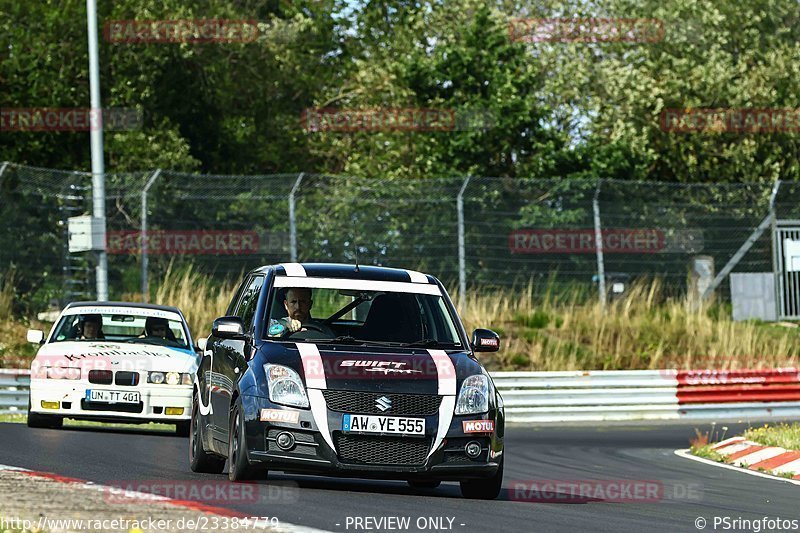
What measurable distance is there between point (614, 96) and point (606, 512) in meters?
29.3

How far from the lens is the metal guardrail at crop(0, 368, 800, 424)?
2414cm

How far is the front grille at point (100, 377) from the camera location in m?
16.5

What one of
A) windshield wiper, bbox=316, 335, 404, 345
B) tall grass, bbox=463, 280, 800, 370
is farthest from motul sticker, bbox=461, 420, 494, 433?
tall grass, bbox=463, 280, 800, 370

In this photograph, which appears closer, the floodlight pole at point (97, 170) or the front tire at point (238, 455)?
the front tire at point (238, 455)

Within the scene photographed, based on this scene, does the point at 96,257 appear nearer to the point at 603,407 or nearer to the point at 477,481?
the point at 603,407

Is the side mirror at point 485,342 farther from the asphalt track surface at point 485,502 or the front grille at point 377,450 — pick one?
the front grille at point 377,450

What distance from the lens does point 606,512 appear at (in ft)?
33.3

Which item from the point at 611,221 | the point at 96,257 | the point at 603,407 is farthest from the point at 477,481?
the point at 611,221

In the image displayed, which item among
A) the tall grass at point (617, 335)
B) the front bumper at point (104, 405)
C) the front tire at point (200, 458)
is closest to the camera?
the front tire at point (200, 458)

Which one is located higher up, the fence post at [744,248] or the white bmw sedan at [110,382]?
the fence post at [744,248]

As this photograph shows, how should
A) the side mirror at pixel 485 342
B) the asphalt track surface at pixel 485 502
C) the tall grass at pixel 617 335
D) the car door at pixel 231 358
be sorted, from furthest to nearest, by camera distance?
the tall grass at pixel 617 335 → the side mirror at pixel 485 342 → the car door at pixel 231 358 → the asphalt track surface at pixel 485 502
